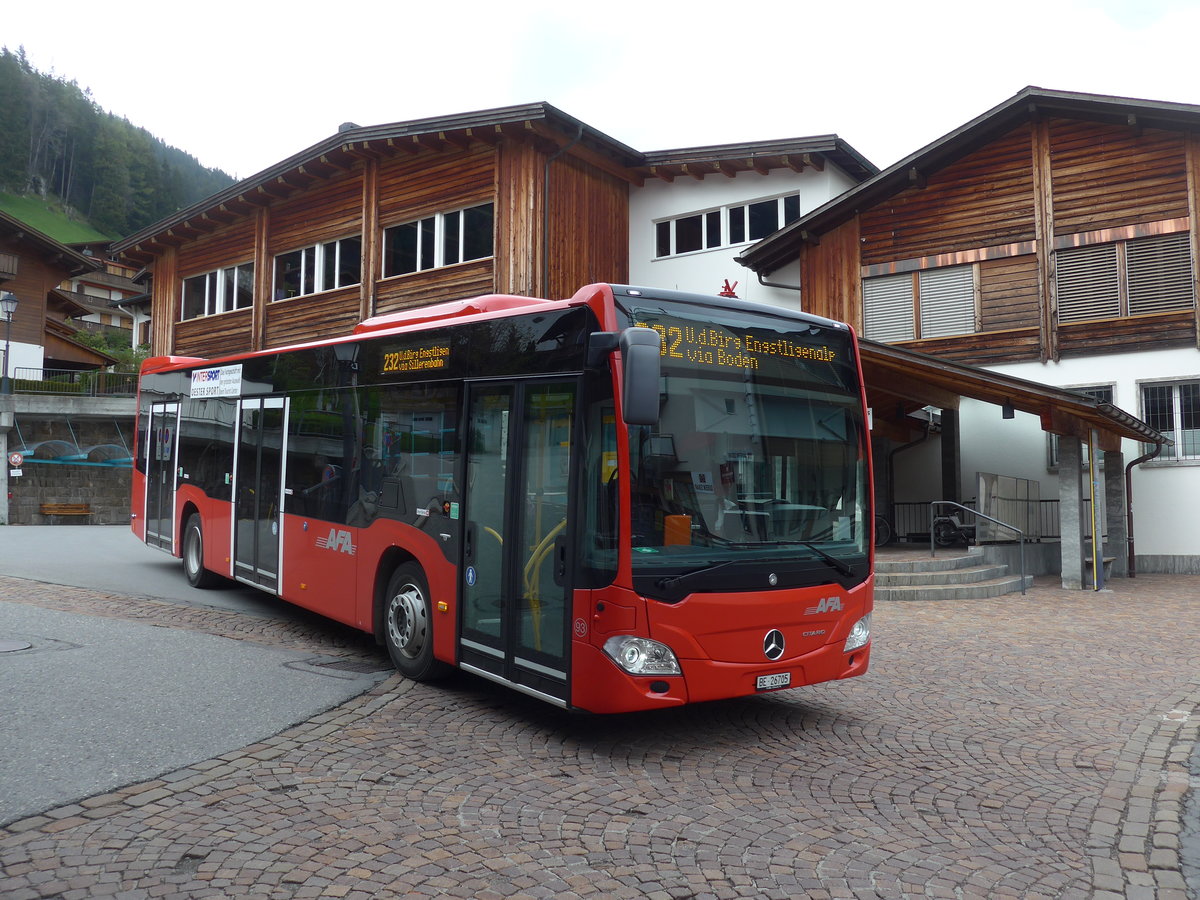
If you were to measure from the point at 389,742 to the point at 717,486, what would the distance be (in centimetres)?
248

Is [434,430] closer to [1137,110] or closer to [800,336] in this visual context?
[800,336]

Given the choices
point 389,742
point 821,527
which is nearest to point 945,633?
point 821,527

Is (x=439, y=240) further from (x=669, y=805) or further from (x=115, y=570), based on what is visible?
(x=669, y=805)

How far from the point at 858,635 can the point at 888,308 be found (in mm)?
16337

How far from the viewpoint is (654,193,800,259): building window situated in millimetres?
23391

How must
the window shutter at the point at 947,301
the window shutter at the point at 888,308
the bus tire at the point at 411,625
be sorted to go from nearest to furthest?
the bus tire at the point at 411,625, the window shutter at the point at 947,301, the window shutter at the point at 888,308

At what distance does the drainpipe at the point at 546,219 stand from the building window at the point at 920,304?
6973 mm

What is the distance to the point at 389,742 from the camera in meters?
5.92

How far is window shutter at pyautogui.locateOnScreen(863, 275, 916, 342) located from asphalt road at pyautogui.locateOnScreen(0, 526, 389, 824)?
14.9 m

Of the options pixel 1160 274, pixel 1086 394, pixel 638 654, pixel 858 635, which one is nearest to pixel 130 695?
pixel 638 654

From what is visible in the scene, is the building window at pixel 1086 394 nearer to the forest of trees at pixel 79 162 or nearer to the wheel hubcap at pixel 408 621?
the wheel hubcap at pixel 408 621

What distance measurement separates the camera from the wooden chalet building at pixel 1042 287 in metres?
18.2

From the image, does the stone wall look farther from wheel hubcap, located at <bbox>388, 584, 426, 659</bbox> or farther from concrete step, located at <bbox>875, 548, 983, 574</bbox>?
wheel hubcap, located at <bbox>388, 584, 426, 659</bbox>

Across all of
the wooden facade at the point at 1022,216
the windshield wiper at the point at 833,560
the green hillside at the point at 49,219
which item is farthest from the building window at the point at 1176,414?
the green hillside at the point at 49,219
